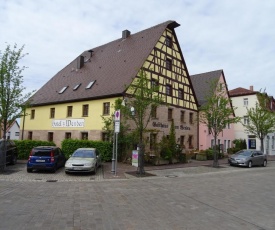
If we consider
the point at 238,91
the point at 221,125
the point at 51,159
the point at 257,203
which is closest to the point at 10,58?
the point at 51,159

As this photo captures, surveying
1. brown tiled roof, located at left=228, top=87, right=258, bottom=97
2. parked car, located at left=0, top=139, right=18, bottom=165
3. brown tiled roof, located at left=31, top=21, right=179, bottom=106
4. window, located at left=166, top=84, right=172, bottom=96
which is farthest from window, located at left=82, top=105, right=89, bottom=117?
brown tiled roof, located at left=228, top=87, right=258, bottom=97

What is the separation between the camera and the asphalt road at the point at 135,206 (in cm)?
673

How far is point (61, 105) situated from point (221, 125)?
15.8 meters

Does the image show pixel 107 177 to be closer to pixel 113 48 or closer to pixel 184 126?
pixel 184 126

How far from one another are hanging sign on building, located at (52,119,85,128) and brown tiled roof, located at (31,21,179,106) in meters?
2.00

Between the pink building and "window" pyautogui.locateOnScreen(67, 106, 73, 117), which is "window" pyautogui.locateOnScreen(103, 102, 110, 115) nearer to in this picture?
"window" pyautogui.locateOnScreen(67, 106, 73, 117)

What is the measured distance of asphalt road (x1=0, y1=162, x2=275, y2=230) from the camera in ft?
22.1

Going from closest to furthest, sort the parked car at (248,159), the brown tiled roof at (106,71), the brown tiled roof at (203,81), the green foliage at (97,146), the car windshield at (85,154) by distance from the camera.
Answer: the car windshield at (85,154)
the green foliage at (97,146)
the parked car at (248,159)
the brown tiled roof at (106,71)
the brown tiled roof at (203,81)

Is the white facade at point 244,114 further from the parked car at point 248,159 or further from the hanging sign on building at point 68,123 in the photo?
the hanging sign on building at point 68,123

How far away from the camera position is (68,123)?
2767cm

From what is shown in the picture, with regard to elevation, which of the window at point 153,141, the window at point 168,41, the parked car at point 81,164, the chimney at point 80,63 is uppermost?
the window at point 168,41

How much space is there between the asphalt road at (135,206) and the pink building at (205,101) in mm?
20351

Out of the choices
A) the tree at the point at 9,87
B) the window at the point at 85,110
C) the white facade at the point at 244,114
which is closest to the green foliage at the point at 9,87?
the tree at the point at 9,87

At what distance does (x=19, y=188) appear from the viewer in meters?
11.3
